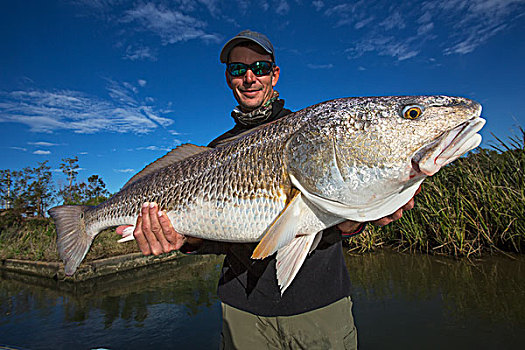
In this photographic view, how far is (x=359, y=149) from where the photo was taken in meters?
1.73

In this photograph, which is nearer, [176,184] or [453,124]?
[453,124]

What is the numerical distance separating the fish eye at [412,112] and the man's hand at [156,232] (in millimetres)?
1923

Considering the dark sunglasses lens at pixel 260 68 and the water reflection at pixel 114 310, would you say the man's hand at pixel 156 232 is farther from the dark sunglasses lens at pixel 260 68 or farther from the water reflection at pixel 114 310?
the water reflection at pixel 114 310

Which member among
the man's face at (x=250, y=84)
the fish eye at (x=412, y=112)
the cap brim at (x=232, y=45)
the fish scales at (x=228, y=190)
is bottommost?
the fish scales at (x=228, y=190)

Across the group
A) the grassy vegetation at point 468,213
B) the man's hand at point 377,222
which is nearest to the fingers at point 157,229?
the man's hand at point 377,222

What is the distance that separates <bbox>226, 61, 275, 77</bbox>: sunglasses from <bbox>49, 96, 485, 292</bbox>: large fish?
1120 millimetres

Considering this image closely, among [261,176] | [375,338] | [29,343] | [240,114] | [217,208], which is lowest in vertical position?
[375,338]

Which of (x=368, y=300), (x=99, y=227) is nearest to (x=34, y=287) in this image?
(x=99, y=227)

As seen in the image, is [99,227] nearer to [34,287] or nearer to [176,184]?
[176,184]

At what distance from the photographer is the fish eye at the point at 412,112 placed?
1.67m

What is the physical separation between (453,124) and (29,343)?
256 inches

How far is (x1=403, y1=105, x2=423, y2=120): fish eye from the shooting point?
5.47 feet

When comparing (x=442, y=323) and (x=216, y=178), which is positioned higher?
(x=216, y=178)

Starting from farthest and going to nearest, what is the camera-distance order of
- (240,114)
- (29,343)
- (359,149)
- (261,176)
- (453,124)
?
(29,343) → (240,114) → (261,176) → (359,149) → (453,124)
